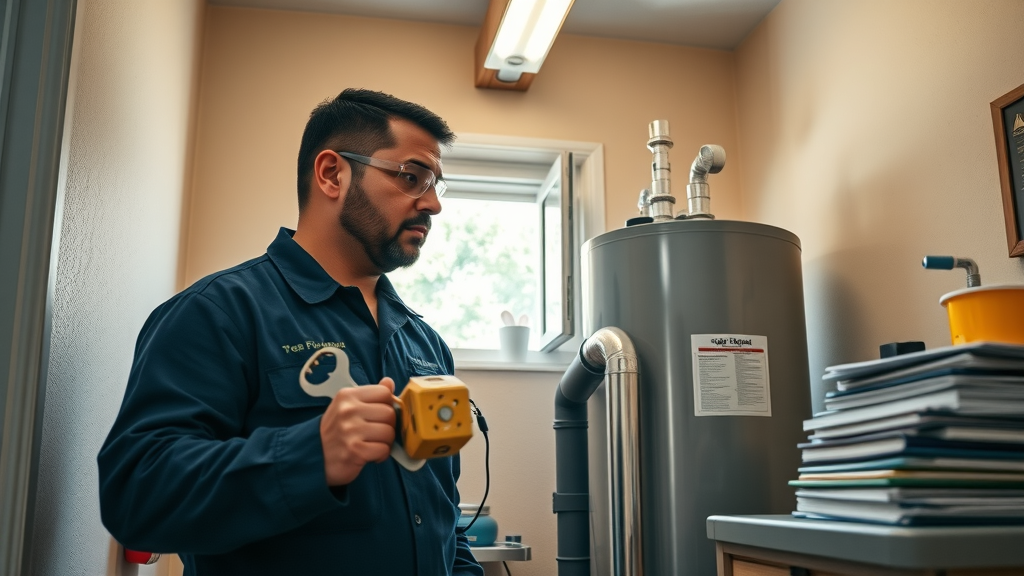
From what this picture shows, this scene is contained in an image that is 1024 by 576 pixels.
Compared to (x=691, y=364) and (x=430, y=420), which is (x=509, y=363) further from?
(x=430, y=420)

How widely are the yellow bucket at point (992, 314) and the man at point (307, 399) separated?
35.0 inches

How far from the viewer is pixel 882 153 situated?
227 centimetres

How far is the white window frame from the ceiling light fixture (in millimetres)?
199

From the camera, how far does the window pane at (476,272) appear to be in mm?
3002

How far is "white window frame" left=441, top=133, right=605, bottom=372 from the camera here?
2852mm

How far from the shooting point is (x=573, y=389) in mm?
2320

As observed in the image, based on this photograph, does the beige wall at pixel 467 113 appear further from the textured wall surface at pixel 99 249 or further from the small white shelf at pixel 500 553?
the textured wall surface at pixel 99 249

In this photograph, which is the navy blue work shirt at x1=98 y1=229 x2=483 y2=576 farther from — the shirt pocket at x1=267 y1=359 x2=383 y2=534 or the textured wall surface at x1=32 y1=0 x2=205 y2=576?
the textured wall surface at x1=32 y1=0 x2=205 y2=576

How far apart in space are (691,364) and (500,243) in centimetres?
125

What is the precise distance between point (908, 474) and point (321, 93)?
2.27 meters

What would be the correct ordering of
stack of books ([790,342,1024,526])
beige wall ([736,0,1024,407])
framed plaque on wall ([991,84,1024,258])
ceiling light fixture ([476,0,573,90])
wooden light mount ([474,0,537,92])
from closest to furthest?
stack of books ([790,342,1024,526])
framed plaque on wall ([991,84,1024,258])
beige wall ([736,0,1024,407])
ceiling light fixture ([476,0,573,90])
wooden light mount ([474,0,537,92])

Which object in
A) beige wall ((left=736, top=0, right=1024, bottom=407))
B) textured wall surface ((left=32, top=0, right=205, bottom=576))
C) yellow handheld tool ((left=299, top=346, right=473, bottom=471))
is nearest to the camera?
yellow handheld tool ((left=299, top=346, right=473, bottom=471))

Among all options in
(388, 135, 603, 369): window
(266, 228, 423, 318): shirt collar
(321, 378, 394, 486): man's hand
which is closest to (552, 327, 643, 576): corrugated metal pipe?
(388, 135, 603, 369): window

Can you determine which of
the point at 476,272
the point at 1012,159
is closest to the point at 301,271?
the point at 1012,159
